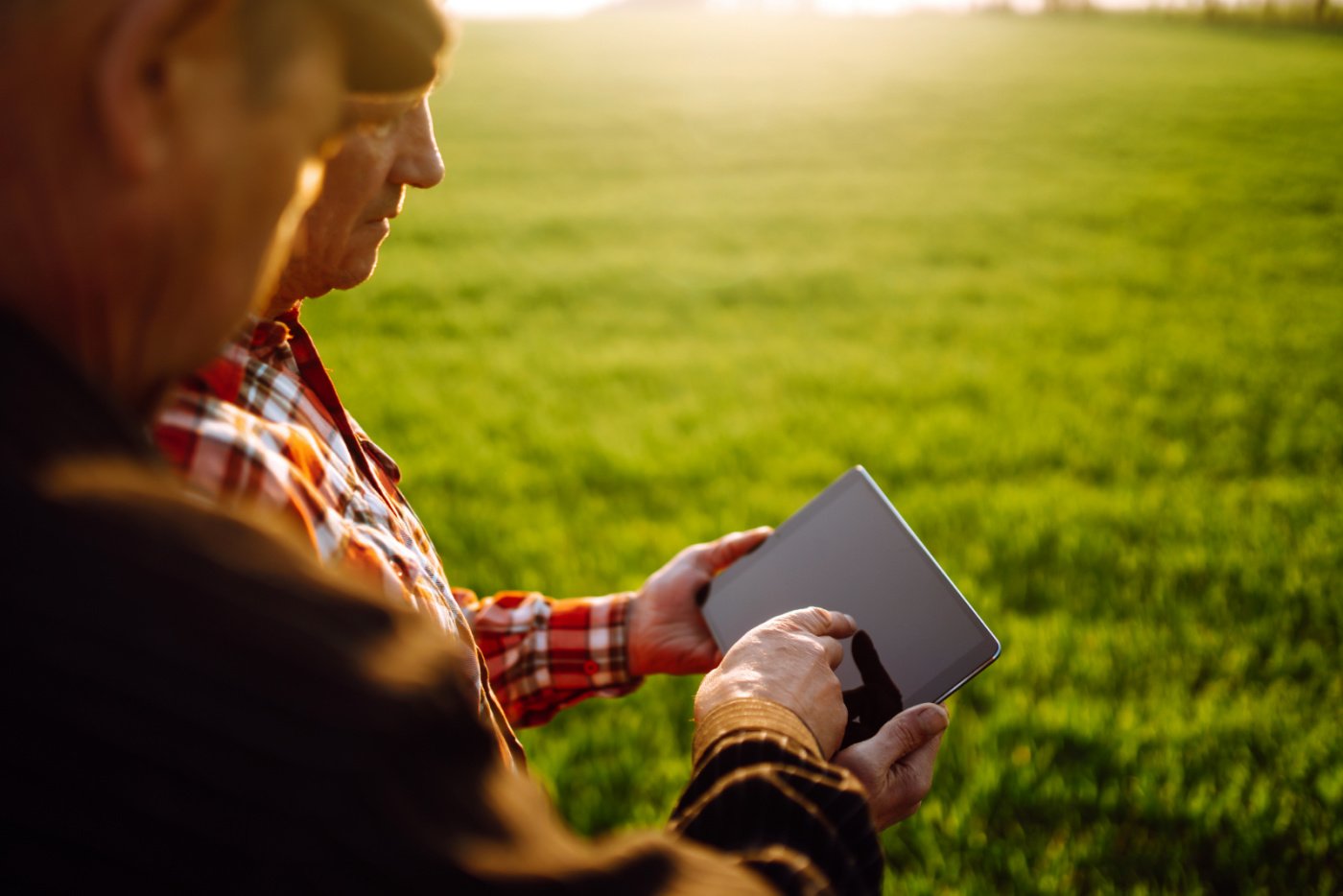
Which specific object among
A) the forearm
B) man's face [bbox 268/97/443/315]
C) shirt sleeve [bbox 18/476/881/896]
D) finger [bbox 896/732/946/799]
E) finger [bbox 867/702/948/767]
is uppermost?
man's face [bbox 268/97/443/315]

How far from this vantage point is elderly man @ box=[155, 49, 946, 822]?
98 centimetres

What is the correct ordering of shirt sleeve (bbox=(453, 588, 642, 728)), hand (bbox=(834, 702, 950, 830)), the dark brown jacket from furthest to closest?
shirt sleeve (bbox=(453, 588, 642, 728)), hand (bbox=(834, 702, 950, 830)), the dark brown jacket

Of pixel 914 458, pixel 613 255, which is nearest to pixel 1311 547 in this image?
pixel 914 458

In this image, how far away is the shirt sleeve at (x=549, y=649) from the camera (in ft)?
5.62

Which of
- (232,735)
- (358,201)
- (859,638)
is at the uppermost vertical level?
(358,201)

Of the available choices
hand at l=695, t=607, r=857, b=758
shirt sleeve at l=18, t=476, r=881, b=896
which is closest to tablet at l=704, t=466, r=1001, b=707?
hand at l=695, t=607, r=857, b=758

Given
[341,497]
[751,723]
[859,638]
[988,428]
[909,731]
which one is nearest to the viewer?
[751,723]

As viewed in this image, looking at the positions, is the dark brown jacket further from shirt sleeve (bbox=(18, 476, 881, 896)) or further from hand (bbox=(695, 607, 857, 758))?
hand (bbox=(695, 607, 857, 758))

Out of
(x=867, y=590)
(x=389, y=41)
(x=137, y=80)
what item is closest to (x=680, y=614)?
(x=867, y=590)

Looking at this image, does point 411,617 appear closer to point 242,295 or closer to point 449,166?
point 242,295

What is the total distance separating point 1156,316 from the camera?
22.4 ft

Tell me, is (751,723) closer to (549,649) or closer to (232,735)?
(232,735)

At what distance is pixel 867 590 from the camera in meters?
1.60

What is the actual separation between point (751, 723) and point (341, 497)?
525 millimetres
